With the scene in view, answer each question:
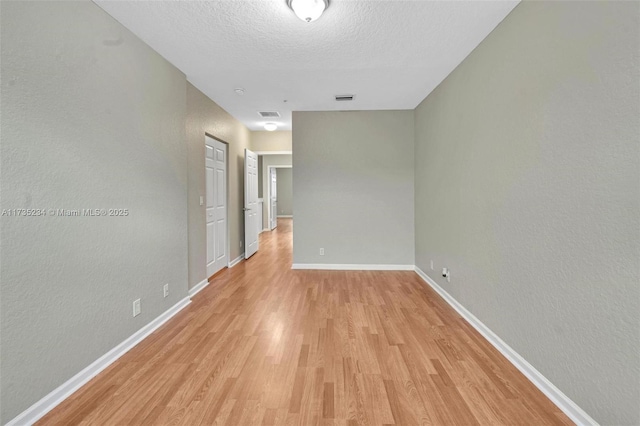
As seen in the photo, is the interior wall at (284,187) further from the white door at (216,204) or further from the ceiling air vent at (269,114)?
the white door at (216,204)

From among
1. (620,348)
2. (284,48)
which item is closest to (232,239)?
(284,48)

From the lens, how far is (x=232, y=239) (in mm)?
5004

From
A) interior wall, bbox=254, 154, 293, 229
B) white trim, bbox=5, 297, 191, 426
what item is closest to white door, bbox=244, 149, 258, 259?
white trim, bbox=5, 297, 191, 426

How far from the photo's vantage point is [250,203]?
557cm

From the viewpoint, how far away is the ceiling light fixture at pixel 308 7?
1931mm

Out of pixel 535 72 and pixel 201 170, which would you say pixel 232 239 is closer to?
pixel 201 170

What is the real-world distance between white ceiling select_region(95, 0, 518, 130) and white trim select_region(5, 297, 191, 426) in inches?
100

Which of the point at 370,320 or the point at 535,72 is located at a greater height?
the point at 535,72

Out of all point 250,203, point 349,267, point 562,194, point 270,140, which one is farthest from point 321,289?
point 270,140

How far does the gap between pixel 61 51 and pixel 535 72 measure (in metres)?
3.01

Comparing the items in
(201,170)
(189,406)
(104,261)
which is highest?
(201,170)

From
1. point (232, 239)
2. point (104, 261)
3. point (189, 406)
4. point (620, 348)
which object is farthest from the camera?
point (232, 239)

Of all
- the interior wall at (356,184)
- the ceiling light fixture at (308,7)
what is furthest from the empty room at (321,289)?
the interior wall at (356,184)

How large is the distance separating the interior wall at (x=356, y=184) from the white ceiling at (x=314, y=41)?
86 cm
